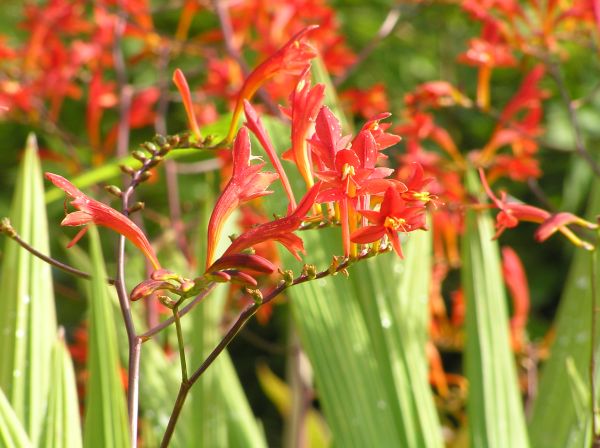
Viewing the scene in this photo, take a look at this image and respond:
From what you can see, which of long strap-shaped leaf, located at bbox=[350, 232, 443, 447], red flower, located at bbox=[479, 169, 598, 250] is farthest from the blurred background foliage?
red flower, located at bbox=[479, 169, 598, 250]

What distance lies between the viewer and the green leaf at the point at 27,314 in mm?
705

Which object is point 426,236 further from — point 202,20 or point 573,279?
point 202,20

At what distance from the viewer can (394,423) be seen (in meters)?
0.81

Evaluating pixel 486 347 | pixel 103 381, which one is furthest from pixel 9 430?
pixel 486 347

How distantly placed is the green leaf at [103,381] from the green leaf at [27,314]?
193mm

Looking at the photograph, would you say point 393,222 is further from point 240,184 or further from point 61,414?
point 61,414

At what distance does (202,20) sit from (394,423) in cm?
162

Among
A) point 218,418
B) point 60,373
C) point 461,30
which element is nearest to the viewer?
point 60,373

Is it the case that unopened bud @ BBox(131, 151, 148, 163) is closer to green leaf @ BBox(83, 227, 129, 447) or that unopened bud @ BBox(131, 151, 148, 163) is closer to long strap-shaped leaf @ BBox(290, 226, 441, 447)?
green leaf @ BBox(83, 227, 129, 447)

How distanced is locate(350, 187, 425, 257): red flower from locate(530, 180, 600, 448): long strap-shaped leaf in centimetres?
47

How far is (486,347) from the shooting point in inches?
36.1

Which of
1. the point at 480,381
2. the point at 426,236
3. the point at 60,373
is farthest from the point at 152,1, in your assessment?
the point at 60,373

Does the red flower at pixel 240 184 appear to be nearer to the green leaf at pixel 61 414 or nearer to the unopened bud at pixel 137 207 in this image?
the unopened bud at pixel 137 207

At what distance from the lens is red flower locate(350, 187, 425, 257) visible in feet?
1.52
